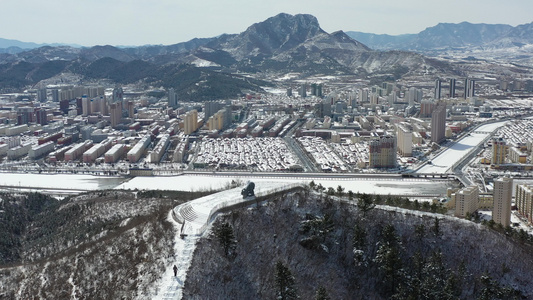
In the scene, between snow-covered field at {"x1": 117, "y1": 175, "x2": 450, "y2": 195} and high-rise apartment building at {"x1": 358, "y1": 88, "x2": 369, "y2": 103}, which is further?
high-rise apartment building at {"x1": 358, "y1": 88, "x2": 369, "y2": 103}

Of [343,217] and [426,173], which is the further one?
[426,173]

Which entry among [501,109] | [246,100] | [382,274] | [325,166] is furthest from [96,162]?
[501,109]

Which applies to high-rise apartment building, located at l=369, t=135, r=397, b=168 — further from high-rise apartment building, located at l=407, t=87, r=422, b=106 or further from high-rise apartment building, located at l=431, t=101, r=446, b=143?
high-rise apartment building, located at l=407, t=87, r=422, b=106

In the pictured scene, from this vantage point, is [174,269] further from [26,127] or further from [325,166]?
[26,127]

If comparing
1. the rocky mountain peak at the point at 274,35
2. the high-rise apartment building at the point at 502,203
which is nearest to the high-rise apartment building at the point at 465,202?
the high-rise apartment building at the point at 502,203

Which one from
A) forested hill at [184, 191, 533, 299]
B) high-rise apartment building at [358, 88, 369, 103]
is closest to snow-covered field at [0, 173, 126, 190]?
forested hill at [184, 191, 533, 299]

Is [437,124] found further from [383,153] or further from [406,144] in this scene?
[383,153]

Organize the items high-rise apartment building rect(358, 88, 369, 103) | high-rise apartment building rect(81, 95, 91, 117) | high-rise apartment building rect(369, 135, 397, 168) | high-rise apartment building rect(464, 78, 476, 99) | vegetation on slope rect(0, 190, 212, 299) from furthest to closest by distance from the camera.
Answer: high-rise apartment building rect(464, 78, 476, 99), high-rise apartment building rect(358, 88, 369, 103), high-rise apartment building rect(81, 95, 91, 117), high-rise apartment building rect(369, 135, 397, 168), vegetation on slope rect(0, 190, 212, 299)
